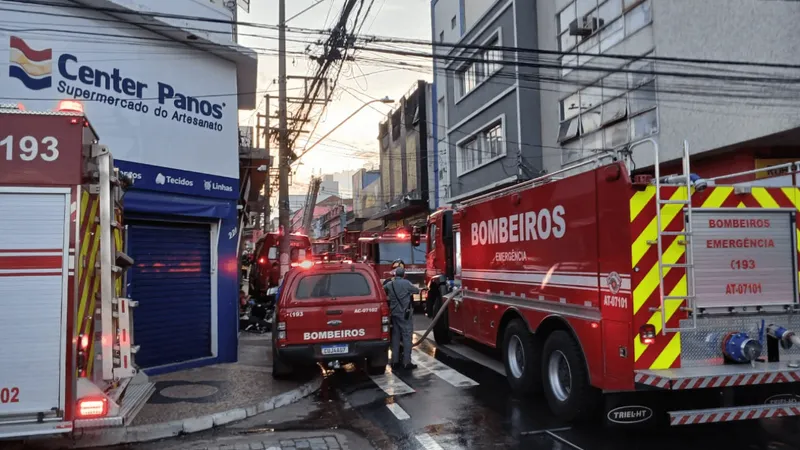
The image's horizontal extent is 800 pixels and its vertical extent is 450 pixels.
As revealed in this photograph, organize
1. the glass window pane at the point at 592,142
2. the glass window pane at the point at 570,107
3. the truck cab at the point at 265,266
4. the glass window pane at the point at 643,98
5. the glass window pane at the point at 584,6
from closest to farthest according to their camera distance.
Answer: the glass window pane at the point at 643,98 → the glass window pane at the point at 592,142 → the glass window pane at the point at 584,6 → the glass window pane at the point at 570,107 → the truck cab at the point at 265,266

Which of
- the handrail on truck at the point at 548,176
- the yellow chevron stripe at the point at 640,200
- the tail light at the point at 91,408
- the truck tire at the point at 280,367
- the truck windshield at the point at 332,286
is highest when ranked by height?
the handrail on truck at the point at 548,176

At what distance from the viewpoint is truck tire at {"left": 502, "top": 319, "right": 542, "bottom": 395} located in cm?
755

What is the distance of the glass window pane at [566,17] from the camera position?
63.4 feet

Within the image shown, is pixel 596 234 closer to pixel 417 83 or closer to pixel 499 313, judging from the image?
pixel 499 313

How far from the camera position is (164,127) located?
959 cm

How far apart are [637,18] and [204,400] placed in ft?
47.5

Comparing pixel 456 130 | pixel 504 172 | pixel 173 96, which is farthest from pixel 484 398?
pixel 456 130

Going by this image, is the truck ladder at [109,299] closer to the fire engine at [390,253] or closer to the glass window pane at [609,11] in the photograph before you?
the fire engine at [390,253]

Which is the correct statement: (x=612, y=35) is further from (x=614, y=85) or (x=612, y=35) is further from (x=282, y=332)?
(x=282, y=332)

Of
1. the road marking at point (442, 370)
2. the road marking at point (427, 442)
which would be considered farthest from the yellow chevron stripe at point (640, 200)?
the road marking at point (442, 370)

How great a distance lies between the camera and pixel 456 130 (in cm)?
2694

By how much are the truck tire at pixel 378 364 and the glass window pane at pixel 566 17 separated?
14.2m

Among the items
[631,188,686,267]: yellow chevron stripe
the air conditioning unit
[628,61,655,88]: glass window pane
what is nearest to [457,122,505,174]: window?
the air conditioning unit

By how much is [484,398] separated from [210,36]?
734 cm
